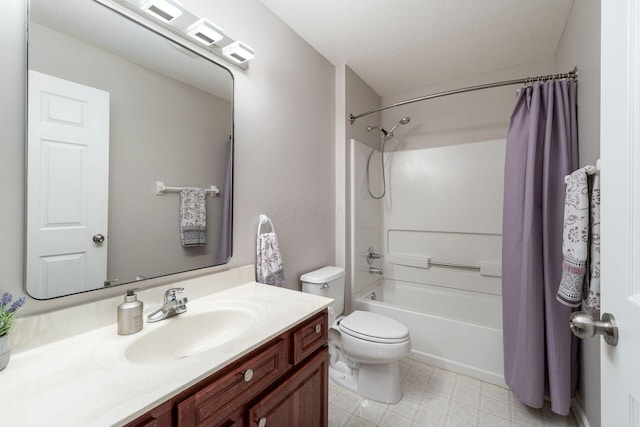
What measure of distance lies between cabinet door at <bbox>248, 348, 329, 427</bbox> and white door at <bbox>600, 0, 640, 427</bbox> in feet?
2.75

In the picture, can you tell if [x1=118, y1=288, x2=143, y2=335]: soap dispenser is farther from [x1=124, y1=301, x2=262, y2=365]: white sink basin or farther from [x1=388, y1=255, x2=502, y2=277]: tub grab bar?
[x1=388, y1=255, x2=502, y2=277]: tub grab bar

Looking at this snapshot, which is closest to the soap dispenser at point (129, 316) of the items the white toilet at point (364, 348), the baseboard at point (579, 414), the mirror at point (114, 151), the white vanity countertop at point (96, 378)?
the white vanity countertop at point (96, 378)

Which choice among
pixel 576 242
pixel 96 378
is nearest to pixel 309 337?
pixel 96 378

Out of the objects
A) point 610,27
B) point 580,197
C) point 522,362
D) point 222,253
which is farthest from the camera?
point 522,362

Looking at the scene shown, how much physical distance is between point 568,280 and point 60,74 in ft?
6.95

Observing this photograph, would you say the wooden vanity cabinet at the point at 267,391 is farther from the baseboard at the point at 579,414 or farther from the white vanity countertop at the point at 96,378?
the baseboard at the point at 579,414

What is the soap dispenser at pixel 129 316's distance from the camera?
87 centimetres

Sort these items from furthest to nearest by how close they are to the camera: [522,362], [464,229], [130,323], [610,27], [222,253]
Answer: [464,229]
[522,362]
[222,253]
[130,323]
[610,27]

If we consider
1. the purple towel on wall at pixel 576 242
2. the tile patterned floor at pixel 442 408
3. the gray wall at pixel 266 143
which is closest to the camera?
the gray wall at pixel 266 143

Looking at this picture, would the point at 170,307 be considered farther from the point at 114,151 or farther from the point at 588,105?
the point at 588,105

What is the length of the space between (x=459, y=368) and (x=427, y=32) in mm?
2345

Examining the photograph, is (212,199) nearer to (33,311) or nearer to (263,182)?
(263,182)

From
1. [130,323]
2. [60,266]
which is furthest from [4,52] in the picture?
[130,323]

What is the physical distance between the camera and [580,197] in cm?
121
